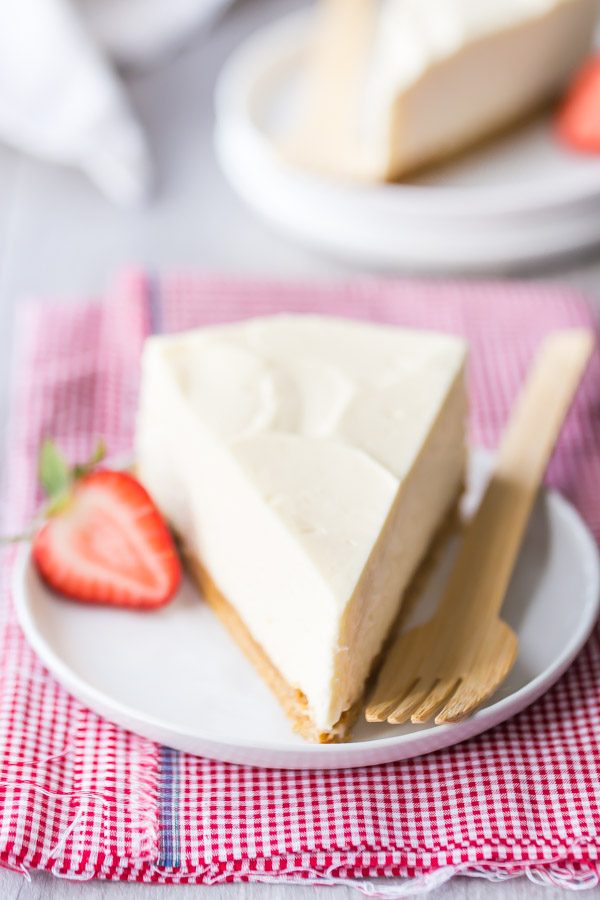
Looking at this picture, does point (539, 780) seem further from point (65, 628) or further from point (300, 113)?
point (300, 113)

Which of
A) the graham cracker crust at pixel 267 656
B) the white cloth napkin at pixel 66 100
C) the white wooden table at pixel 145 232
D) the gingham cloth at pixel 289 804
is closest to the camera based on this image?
the gingham cloth at pixel 289 804

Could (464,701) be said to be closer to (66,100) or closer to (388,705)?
(388,705)

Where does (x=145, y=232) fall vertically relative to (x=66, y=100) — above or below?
below

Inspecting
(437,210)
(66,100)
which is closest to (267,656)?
(437,210)

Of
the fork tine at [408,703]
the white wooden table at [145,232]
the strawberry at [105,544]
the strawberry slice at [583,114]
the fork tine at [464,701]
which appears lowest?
the white wooden table at [145,232]

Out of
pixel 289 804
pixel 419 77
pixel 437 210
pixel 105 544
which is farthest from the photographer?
pixel 419 77

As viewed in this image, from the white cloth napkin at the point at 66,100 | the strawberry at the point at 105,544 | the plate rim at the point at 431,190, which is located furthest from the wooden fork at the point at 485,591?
the white cloth napkin at the point at 66,100

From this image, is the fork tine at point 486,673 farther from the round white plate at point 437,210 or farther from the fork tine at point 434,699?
the round white plate at point 437,210

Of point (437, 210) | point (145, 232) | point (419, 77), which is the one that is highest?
point (419, 77)
